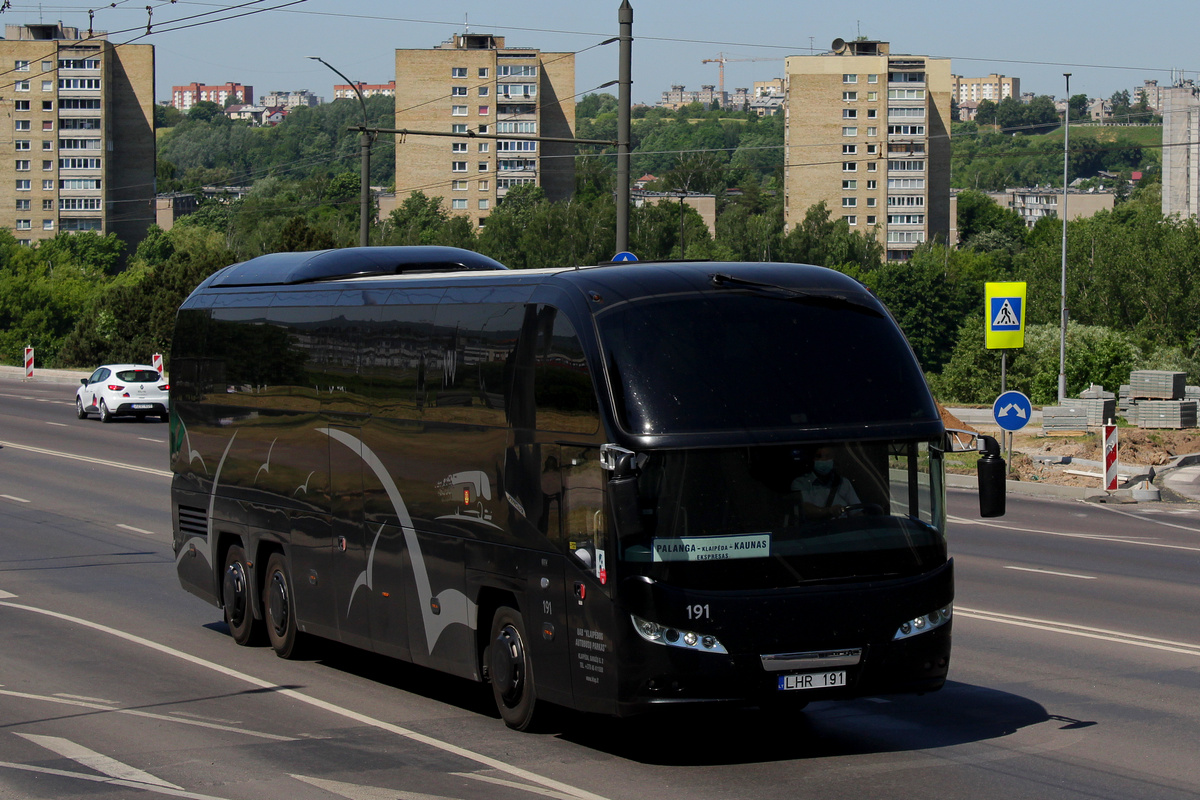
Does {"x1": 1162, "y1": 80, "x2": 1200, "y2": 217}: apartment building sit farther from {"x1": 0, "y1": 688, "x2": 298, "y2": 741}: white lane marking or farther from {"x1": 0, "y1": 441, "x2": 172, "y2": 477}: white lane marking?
{"x1": 0, "y1": 688, "x2": 298, "y2": 741}: white lane marking

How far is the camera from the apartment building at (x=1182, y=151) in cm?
13450

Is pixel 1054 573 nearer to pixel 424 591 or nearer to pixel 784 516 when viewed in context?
pixel 424 591

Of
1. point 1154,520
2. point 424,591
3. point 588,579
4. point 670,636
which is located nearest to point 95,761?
point 424,591

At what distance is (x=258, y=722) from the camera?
9383 millimetres

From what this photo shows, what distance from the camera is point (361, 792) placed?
7535mm

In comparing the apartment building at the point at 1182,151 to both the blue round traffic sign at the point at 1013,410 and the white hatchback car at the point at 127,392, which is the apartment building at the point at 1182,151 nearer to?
the white hatchback car at the point at 127,392

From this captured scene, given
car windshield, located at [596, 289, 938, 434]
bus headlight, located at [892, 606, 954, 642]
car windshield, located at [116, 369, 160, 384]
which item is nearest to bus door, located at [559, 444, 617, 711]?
car windshield, located at [596, 289, 938, 434]

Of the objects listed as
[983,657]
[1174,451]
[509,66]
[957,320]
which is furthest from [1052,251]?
[983,657]

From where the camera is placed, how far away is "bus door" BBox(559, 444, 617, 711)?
790 centimetres

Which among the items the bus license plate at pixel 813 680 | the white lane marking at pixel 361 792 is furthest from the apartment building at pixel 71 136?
the bus license plate at pixel 813 680

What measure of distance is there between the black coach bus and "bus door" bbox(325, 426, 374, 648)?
0.11 meters

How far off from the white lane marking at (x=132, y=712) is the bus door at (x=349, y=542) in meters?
1.44

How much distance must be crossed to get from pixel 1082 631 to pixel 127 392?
31.4 meters

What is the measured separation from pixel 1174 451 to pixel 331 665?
25042mm
